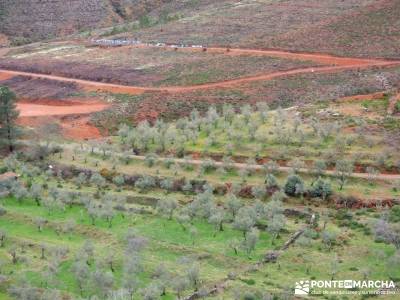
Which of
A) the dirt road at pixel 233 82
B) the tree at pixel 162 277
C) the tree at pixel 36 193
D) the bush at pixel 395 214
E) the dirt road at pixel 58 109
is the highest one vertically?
the dirt road at pixel 233 82

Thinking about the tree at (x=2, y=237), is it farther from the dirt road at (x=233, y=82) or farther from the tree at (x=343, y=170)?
the dirt road at (x=233, y=82)

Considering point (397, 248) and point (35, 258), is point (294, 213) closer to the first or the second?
point (397, 248)

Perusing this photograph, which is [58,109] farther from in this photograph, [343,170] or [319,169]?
[343,170]

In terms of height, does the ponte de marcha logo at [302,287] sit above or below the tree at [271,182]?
below

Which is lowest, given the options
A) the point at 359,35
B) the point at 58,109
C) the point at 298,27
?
the point at 58,109

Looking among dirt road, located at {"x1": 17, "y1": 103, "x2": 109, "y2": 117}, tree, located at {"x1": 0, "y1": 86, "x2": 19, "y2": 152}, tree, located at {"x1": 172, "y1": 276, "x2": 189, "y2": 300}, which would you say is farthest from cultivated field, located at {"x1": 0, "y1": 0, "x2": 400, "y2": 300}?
dirt road, located at {"x1": 17, "y1": 103, "x2": 109, "y2": 117}

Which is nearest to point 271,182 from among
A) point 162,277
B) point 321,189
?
point 321,189

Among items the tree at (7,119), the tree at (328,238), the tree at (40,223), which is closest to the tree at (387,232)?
the tree at (328,238)

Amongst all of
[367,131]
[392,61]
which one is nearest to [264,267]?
[367,131]

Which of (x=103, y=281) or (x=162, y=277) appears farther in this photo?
(x=162, y=277)

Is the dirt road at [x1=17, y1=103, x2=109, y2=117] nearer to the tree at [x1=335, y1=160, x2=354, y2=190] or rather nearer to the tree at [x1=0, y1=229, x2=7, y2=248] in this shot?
the tree at [x1=0, y1=229, x2=7, y2=248]
